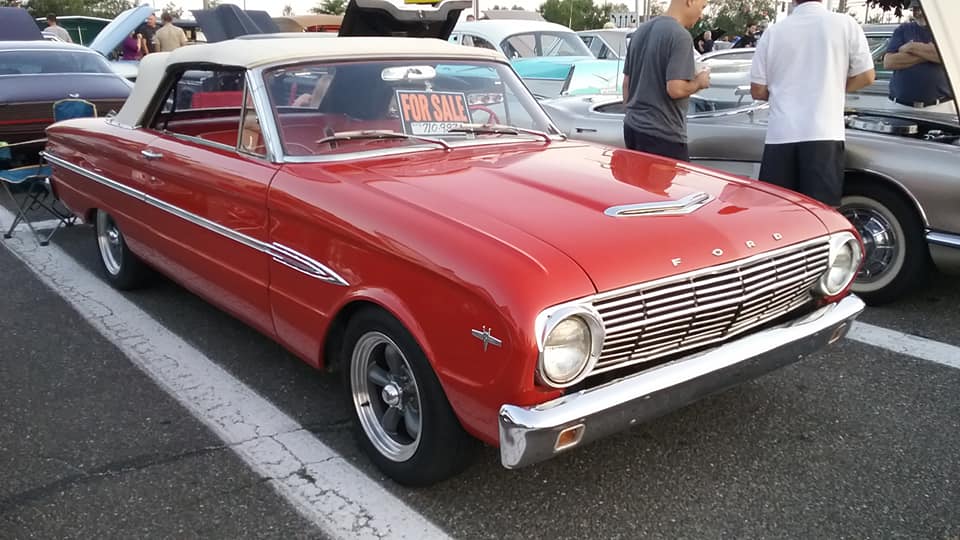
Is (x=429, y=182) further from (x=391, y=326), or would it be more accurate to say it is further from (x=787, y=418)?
(x=787, y=418)

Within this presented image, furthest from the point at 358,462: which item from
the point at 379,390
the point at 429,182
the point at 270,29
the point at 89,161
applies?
the point at 270,29

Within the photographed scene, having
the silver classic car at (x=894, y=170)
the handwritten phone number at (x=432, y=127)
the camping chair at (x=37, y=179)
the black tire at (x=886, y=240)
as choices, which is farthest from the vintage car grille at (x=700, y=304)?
the camping chair at (x=37, y=179)

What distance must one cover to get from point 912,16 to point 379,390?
17.1 ft

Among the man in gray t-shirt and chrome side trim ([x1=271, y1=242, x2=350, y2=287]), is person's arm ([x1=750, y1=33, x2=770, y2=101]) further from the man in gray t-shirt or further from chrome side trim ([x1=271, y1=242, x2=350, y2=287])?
chrome side trim ([x1=271, y1=242, x2=350, y2=287])

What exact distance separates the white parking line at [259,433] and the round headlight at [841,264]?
165cm

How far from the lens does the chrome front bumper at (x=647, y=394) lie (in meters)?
2.21

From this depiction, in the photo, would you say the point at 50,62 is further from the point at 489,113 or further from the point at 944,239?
the point at 944,239

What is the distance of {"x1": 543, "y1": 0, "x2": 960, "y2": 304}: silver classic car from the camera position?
418 cm

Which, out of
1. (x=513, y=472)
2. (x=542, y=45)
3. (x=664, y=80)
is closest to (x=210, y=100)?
(x=664, y=80)

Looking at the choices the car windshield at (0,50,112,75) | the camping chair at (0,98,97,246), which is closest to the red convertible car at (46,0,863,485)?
the camping chair at (0,98,97,246)

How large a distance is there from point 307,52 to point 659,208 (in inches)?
67.6

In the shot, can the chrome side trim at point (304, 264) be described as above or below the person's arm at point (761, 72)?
below

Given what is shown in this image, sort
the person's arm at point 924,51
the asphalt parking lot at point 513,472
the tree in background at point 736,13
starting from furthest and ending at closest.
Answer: the tree in background at point 736,13
the person's arm at point 924,51
the asphalt parking lot at point 513,472

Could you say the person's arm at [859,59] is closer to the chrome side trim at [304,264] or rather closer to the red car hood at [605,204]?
the red car hood at [605,204]
